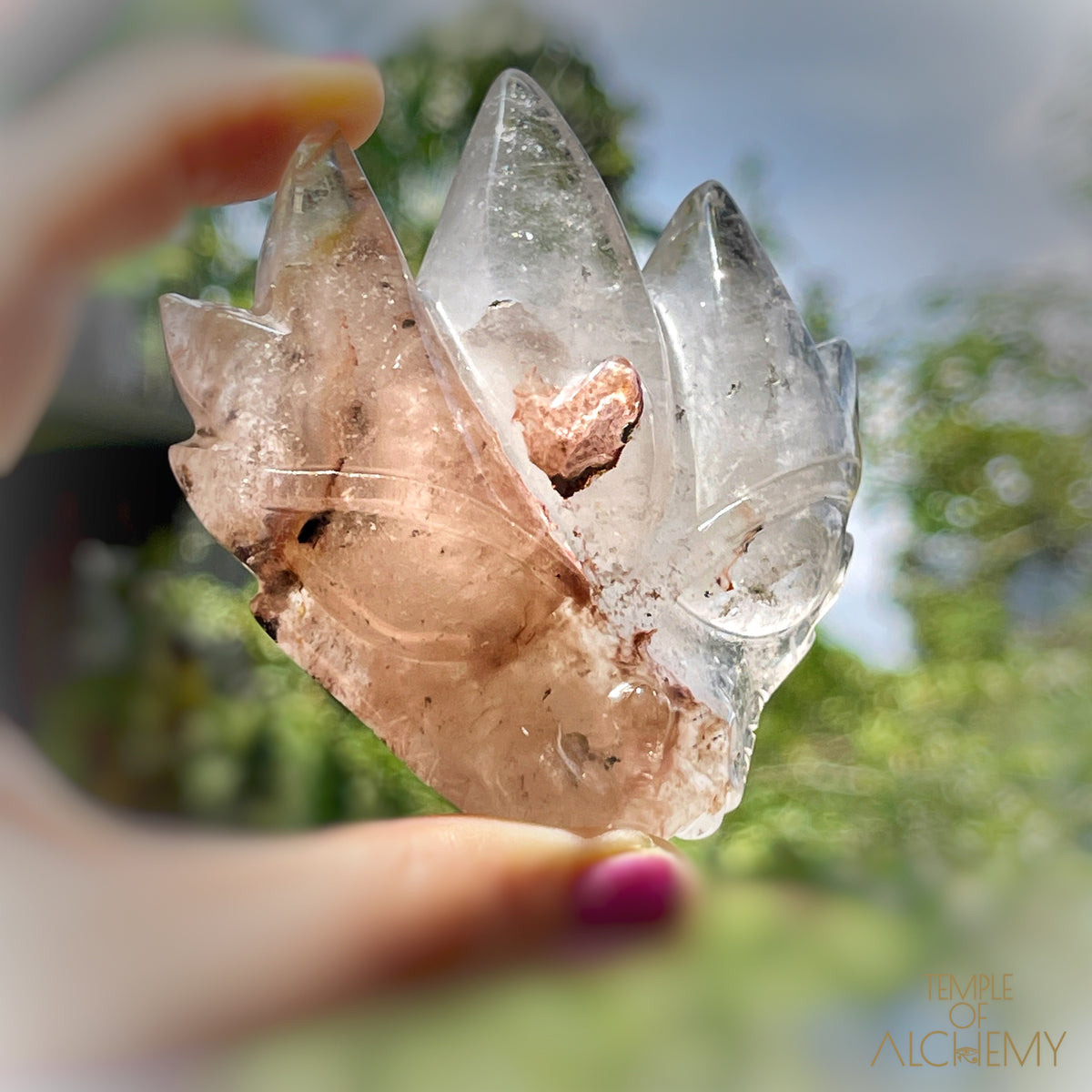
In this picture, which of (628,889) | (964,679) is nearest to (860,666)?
(964,679)

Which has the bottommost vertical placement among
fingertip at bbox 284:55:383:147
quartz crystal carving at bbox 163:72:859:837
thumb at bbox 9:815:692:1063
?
thumb at bbox 9:815:692:1063

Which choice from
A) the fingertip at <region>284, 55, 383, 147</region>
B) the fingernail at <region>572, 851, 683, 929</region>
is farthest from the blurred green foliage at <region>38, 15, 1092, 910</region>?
the fingernail at <region>572, 851, 683, 929</region>

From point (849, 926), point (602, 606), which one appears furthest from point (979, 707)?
point (602, 606)

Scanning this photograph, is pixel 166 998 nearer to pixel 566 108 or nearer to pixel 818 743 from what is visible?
pixel 818 743

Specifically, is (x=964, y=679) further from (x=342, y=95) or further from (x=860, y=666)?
(x=342, y=95)

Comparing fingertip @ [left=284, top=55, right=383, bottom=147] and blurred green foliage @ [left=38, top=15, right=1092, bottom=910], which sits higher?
fingertip @ [left=284, top=55, right=383, bottom=147]

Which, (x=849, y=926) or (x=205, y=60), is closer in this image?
(x=205, y=60)

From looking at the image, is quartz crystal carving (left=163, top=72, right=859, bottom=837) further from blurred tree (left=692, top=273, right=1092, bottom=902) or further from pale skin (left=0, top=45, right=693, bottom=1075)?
blurred tree (left=692, top=273, right=1092, bottom=902)
